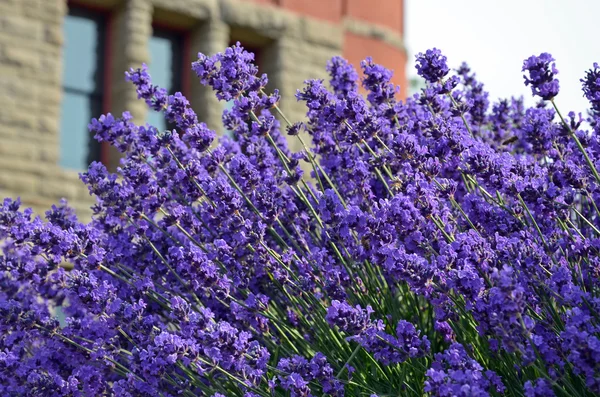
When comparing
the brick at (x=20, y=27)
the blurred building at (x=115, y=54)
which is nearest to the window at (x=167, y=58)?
the blurred building at (x=115, y=54)

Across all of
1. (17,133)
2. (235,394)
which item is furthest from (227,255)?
A: (17,133)

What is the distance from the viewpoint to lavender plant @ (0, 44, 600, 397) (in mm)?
2060

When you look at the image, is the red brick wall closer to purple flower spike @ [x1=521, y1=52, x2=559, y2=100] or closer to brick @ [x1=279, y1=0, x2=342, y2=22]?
brick @ [x1=279, y1=0, x2=342, y2=22]

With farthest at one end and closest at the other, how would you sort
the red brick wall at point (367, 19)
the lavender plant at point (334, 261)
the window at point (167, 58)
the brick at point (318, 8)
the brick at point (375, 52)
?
the brick at point (375, 52) → the red brick wall at point (367, 19) → the brick at point (318, 8) → the window at point (167, 58) → the lavender plant at point (334, 261)

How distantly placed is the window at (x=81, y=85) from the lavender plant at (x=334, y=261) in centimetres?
549

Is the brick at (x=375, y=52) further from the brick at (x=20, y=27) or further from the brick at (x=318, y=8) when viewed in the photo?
the brick at (x=20, y=27)

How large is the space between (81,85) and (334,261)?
6741 mm

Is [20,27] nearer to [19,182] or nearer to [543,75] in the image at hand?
[19,182]

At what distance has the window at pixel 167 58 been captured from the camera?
955 cm

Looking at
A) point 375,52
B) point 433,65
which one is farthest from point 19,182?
point 433,65

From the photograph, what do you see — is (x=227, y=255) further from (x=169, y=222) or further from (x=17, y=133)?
(x=17, y=133)

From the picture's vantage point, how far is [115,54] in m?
8.95

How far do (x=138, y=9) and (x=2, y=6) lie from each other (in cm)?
131

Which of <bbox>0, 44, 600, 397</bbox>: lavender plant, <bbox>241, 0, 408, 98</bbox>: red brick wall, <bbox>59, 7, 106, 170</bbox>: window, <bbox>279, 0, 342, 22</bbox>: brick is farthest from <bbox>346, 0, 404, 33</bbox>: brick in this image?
<bbox>0, 44, 600, 397</bbox>: lavender plant
